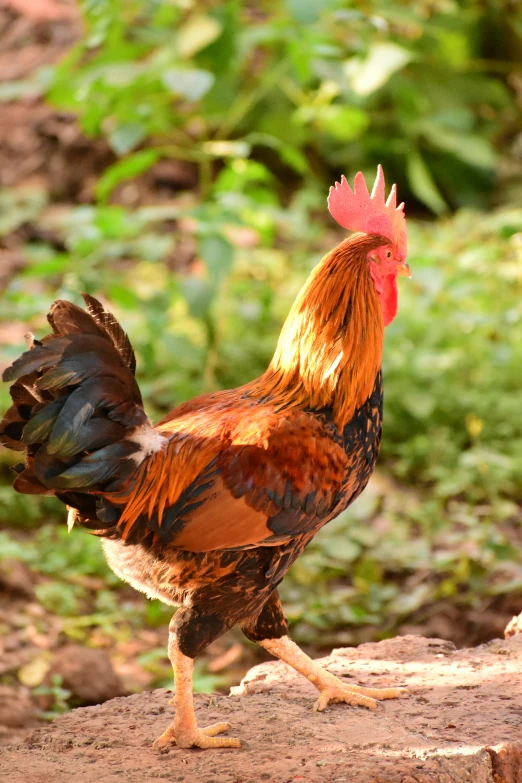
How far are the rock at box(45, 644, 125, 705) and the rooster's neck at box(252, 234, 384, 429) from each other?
1936 millimetres

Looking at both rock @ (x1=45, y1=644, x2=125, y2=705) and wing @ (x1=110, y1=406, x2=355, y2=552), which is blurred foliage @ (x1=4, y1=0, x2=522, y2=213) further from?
wing @ (x1=110, y1=406, x2=355, y2=552)

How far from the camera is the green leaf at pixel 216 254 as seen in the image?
574 centimetres

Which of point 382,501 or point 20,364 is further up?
point 20,364

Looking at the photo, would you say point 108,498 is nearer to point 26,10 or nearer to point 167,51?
point 167,51

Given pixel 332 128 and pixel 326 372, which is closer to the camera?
pixel 326 372

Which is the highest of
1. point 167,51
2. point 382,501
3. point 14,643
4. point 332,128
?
point 167,51

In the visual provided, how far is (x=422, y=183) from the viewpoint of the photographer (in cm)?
919

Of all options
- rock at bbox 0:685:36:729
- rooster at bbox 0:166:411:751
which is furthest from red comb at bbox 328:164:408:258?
rock at bbox 0:685:36:729

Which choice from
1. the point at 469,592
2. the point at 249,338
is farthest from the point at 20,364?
the point at 249,338

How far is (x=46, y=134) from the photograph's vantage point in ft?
32.4

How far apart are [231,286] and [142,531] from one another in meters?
4.53

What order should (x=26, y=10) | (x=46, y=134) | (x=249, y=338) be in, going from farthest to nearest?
(x=26, y=10), (x=46, y=134), (x=249, y=338)

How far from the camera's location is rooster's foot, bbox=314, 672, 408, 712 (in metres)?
3.40

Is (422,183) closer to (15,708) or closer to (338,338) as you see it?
(338,338)
